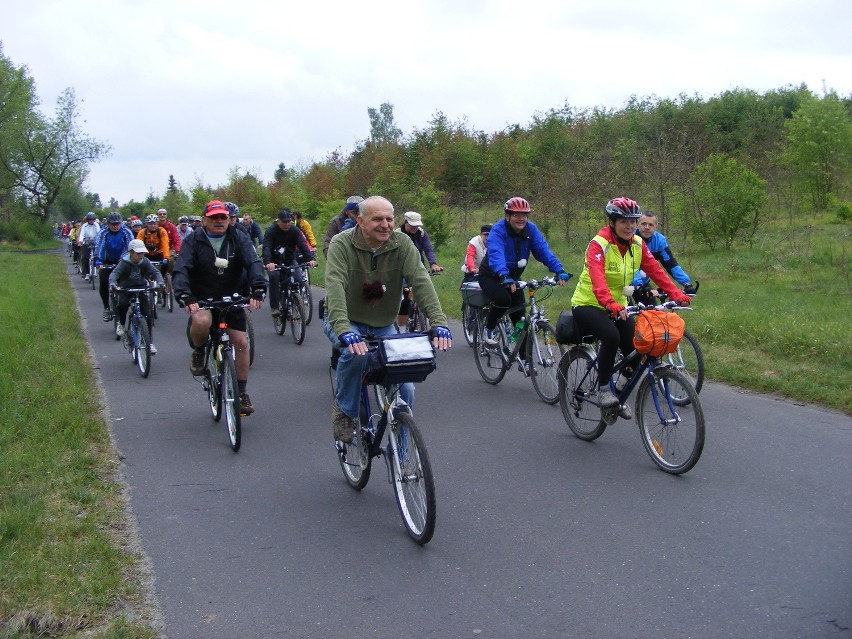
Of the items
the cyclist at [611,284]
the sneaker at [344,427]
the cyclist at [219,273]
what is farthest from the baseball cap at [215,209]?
the cyclist at [611,284]

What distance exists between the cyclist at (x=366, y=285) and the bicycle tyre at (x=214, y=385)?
2.47 metres

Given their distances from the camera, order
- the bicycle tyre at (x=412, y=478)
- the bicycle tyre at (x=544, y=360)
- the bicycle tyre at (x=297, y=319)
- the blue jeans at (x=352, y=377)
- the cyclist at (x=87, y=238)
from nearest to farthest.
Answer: the bicycle tyre at (x=412, y=478) → the blue jeans at (x=352, y=377) → the bicycle tyre at (x=544, y=360) → the bicycle tyre at (x=297, y=319) → the cyclist at (x=87, y=238)

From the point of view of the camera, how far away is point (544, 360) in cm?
899

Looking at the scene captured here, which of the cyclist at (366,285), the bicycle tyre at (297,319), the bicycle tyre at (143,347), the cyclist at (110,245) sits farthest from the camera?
the cyclist at (110,245)

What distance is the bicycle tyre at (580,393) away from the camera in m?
7.33

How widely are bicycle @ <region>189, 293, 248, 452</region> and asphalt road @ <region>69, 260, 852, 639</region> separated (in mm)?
229

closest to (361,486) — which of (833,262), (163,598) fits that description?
(163,598)

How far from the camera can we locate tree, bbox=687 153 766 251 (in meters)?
19.8

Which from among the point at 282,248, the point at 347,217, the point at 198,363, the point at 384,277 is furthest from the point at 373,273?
the point at 282,248

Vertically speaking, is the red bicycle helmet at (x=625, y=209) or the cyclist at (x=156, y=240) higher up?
the red bicycle helmet at (x=625, y=209)

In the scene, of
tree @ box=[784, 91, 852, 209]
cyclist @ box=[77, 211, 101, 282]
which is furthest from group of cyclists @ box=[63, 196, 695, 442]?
tree @ box=[784, 91, 852, 209]

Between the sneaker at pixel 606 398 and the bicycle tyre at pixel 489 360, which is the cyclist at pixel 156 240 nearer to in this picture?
the bicycle tyre at pixel 489 360

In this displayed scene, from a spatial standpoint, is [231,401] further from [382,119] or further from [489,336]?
[382,119]

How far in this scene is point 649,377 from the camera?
6547 mm
